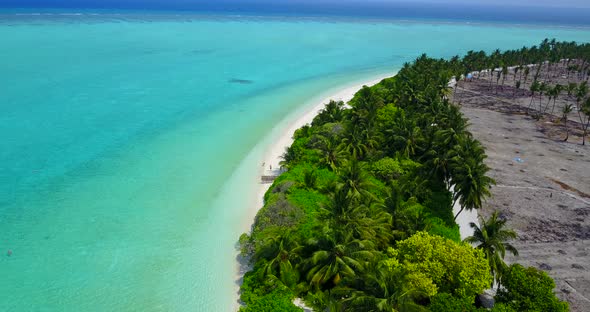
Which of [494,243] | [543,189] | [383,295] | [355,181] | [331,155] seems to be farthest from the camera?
[543,189]

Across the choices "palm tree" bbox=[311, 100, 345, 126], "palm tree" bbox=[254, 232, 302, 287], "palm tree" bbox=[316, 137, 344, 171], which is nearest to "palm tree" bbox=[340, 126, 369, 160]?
"palm tree" bbox=[316, 137, 344, 171]

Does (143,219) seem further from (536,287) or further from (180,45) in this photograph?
(180,45)

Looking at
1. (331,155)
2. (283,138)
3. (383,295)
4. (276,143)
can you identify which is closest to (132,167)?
(276,143)

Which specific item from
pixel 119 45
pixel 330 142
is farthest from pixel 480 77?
pixel 119 45

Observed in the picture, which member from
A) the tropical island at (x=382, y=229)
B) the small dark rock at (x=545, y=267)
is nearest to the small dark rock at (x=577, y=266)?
the small dark rock at (x=545, y=267)

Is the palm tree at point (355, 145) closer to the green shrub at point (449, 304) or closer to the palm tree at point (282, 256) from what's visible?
the palm tree at point (282, 256)

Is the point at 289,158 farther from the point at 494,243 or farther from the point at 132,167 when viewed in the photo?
the point at 494,243

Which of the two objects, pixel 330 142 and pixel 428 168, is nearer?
pixel 428 168
